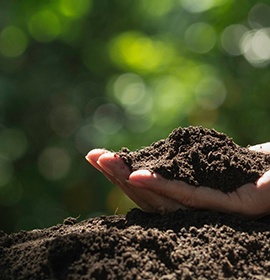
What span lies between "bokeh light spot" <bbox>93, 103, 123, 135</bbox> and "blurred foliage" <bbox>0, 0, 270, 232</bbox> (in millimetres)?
11

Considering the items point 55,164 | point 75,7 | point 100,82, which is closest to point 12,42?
point 75,7

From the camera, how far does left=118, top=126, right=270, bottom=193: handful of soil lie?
2.29 metres

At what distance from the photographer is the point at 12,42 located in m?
5.21

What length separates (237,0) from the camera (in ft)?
16.5

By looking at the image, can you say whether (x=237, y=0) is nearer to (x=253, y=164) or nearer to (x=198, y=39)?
(x=198, y=39)

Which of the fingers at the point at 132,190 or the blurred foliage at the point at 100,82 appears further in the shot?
the blurred foliage at the point at 100,82

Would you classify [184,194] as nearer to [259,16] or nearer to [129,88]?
[129,88]

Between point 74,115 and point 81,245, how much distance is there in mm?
3260

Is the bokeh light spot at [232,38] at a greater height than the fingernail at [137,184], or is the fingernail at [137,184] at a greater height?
the bokeh light spot at [232,38]

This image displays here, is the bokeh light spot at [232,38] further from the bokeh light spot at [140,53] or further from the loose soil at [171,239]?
the loose soil at [171,239]

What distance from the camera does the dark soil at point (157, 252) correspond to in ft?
6.16

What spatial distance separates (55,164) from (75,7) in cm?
122

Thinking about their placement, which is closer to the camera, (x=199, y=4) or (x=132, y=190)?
(x=132, y=190)

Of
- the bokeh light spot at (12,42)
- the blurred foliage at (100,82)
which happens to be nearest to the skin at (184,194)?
the blurred foliage at (100,82)
